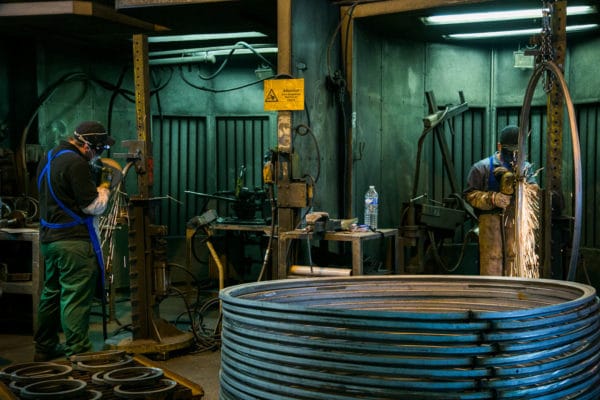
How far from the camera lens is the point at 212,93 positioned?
8.99 meters

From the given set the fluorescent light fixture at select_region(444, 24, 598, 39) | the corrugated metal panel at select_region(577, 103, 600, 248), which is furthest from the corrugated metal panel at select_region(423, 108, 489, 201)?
the corrugated metal panel at select_region(577, 103, 600, 248)

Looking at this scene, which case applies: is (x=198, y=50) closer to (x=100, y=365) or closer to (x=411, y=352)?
(x=100, y=365)

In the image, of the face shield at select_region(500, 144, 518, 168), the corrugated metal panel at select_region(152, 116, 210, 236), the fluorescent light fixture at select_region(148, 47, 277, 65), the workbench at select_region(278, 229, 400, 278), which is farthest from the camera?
the corrugated metal panel at select_region(152, 116, 210, 236)

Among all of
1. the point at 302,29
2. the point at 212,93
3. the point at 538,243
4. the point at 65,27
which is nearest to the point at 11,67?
the point at 65,27

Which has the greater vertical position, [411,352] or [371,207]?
[371,207]

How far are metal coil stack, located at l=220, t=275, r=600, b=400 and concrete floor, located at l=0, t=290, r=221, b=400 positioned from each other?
6.89 feet

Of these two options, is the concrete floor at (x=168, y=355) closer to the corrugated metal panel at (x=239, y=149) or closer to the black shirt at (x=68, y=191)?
the black shirt at (x=68, y=191)

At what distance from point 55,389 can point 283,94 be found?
2937 mm

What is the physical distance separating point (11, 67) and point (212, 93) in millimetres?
2287

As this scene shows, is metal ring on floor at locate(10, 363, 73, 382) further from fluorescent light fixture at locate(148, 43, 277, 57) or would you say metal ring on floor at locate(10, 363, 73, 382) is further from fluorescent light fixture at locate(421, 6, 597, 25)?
fluorescent light fixture at locate(148, 43, 277, 57)

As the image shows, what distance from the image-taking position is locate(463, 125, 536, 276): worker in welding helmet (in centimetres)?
606

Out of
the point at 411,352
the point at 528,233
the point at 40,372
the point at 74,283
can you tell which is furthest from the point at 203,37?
the point at 411,352

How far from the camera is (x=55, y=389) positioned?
3607 millimetres

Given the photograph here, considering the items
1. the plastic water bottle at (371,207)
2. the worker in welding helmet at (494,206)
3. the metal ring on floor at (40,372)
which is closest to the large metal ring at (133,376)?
the metal ring on floor at (40,372)
